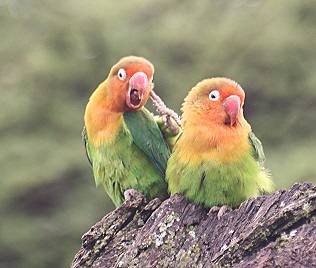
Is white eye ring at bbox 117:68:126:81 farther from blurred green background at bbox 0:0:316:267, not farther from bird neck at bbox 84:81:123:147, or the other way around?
blurred green background at bbox 0:0:316:267

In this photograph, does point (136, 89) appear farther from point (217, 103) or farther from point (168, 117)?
point (217, 103)

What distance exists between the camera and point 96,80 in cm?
1196

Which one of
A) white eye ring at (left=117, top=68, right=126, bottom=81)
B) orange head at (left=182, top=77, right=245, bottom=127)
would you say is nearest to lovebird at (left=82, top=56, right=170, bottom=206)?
white eye ring at (left=117, top=68, right=126, bottom=81)

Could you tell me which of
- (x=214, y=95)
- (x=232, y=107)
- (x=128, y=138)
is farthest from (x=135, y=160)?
(x=232, y=107)

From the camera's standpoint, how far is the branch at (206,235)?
386 centimetres

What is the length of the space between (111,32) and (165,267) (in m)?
8.45

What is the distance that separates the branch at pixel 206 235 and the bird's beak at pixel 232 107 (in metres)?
0.66

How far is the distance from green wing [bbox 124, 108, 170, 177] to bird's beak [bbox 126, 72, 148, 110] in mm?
91

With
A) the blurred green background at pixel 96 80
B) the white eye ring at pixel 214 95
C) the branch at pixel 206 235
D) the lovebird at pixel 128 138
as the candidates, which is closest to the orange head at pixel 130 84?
the lovebird at pixel 128 138

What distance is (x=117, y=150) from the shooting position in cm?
559

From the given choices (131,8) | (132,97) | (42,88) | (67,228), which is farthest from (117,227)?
(131,8)

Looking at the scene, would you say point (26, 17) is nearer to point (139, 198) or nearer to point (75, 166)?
point (75, 166)

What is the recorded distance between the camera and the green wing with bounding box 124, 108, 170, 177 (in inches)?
218

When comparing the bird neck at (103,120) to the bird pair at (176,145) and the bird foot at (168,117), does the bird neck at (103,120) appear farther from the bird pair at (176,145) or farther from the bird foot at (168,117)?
the bird foot at (168,117)
